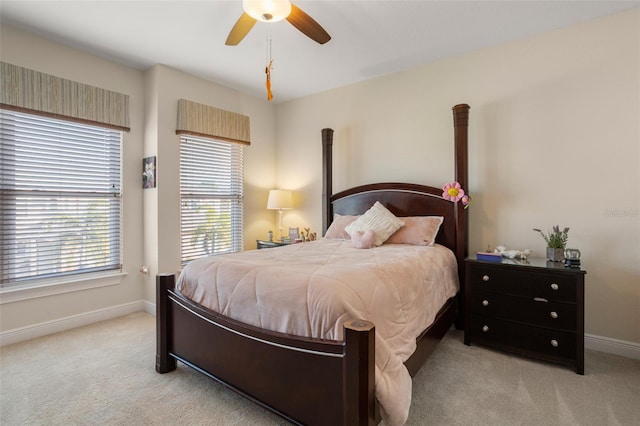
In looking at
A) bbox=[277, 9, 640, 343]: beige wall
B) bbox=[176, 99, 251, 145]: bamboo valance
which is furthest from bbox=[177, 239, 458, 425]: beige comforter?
bbox=[176, 99, 251, 145]: bamboo valance

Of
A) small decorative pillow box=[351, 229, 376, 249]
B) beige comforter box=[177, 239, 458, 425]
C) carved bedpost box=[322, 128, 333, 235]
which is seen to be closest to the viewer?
beige comforter box=[177, 239, 458, 425]

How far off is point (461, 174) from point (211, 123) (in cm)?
Answer: 292

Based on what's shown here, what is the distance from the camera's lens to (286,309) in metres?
1.54

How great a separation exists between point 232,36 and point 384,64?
181 centimetres

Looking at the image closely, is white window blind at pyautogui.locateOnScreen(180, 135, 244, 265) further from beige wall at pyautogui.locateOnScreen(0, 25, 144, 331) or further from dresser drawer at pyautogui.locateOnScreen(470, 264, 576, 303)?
dresser drawer at pyautogui.locateOnScreen(470, 264, 576, 303)

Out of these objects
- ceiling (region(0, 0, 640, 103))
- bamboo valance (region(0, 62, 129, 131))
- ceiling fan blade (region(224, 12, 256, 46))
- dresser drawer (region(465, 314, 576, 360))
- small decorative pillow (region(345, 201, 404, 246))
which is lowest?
dresser drawer (region(465, 314, 576, 360))

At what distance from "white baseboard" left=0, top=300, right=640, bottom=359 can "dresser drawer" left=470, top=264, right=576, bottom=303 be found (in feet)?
2.61

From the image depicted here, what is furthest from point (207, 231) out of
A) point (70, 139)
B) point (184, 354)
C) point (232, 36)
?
point (232, 36)

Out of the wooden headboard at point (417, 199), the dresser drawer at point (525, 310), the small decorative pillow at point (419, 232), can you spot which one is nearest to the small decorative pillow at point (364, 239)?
the small decorative pillow at point (419, 232)

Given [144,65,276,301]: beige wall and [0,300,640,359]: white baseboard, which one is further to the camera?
[144,65,276,301]: beige wall

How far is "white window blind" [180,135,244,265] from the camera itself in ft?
12.2

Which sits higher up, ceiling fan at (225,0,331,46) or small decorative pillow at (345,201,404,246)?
ceiling fan at (225,0,331,46)

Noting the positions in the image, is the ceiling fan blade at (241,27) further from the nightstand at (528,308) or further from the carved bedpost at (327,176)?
the nightstand at (528,308)

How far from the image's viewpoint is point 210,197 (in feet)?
13.0
